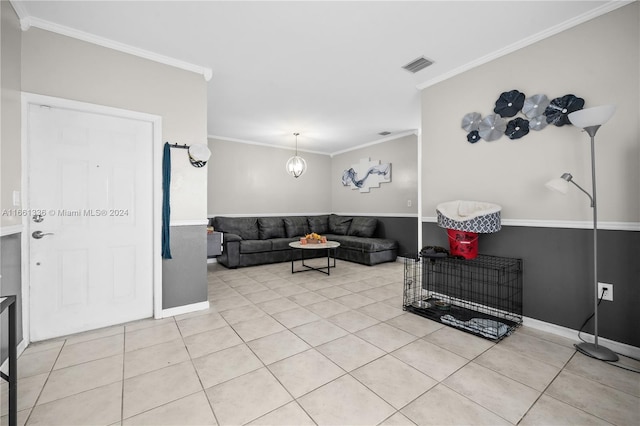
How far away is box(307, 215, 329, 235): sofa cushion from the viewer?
22.2 ft

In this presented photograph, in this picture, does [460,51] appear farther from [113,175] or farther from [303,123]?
[113,175]

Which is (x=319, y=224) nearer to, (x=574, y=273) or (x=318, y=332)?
(x=318, y=332)

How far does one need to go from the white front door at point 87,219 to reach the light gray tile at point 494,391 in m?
2.89

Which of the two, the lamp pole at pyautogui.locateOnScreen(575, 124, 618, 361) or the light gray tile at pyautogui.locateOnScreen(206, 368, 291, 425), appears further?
the lamp pole at pyautogui.locateOnScreen(575, 124, 618, 361)

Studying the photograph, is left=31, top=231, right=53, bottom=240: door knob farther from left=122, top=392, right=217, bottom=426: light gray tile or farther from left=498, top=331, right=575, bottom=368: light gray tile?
left=498, top=331, right=575, bottom=368: light gray tile

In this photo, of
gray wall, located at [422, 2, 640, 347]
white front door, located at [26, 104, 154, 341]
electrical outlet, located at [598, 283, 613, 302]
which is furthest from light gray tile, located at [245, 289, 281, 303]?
electrical outlet, located at [598, 283, 613, 302]

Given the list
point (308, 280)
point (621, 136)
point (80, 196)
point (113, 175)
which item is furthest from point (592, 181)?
point (80, 196)

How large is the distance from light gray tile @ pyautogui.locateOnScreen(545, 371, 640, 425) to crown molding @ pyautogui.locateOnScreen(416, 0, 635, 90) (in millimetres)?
2799

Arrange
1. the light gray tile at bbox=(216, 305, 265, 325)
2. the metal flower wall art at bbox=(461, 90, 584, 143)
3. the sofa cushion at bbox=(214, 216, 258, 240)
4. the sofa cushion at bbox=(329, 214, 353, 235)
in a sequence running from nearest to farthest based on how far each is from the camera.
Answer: the metal flower wall art at bbox=(461, 90, 584, 143), the light gray tile at bbox=(216, 305, 265, 325), the sofa cushion at bbox=(214, 216, 258, 240), the sofa cushion at bbox=(329, 214, 353, 235)

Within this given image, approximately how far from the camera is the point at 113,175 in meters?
2.61

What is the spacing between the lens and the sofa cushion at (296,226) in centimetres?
636

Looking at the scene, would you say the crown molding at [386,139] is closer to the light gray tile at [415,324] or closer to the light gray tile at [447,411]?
the light gray tile at [415,324]

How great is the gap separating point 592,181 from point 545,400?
64.4 inches

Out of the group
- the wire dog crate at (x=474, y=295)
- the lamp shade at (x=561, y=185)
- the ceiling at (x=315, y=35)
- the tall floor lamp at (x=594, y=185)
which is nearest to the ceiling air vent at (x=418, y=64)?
the ceiling at (x=315, y=35)
